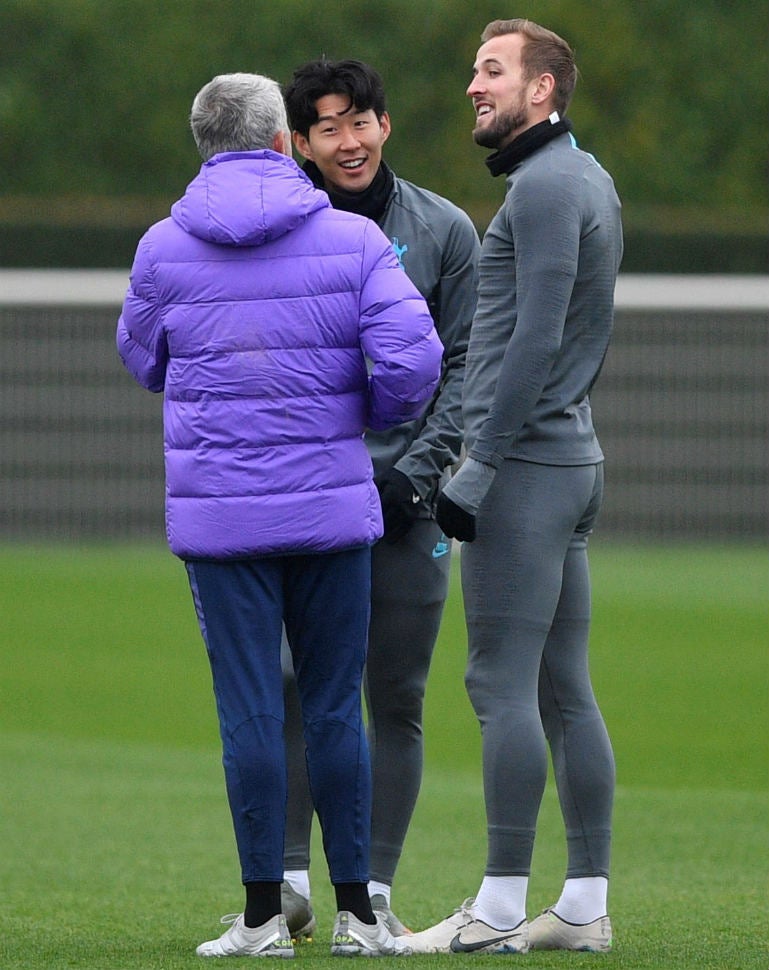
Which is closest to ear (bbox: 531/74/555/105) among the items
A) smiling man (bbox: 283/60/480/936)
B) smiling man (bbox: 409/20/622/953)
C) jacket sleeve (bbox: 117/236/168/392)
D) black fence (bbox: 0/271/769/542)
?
smiling man (bbox: 409/20/622/953)

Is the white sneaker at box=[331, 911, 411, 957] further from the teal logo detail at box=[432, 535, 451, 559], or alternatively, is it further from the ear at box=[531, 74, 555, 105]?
the ear at box=[531, 74, 555, 105]

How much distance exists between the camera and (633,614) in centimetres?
1445

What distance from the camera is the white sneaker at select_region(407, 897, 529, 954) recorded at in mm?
4262

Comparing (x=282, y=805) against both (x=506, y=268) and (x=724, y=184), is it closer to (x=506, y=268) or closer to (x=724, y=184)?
(x=506, y=268)

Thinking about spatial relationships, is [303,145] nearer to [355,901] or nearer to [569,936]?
[355,901]

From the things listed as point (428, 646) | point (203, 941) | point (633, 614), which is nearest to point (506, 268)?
point (428, 646)

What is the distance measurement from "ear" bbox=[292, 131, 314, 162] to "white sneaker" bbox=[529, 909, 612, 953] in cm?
177

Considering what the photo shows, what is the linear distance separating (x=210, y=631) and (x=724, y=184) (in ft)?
82.0

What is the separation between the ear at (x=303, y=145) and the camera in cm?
470

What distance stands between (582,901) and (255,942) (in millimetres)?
729

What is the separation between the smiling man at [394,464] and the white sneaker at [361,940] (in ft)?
1.43

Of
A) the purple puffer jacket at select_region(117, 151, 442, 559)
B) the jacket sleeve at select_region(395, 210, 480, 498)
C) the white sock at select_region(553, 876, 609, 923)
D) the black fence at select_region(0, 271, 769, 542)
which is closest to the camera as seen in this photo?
the purple puffer jacket at select_region(117, 151, 442, 559)

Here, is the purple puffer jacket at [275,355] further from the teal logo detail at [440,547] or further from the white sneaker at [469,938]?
the white sneaker at [469,938]

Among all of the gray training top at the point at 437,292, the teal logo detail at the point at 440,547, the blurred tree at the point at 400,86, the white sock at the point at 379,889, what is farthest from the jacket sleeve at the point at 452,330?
the blurred tree at the point at 400,86
